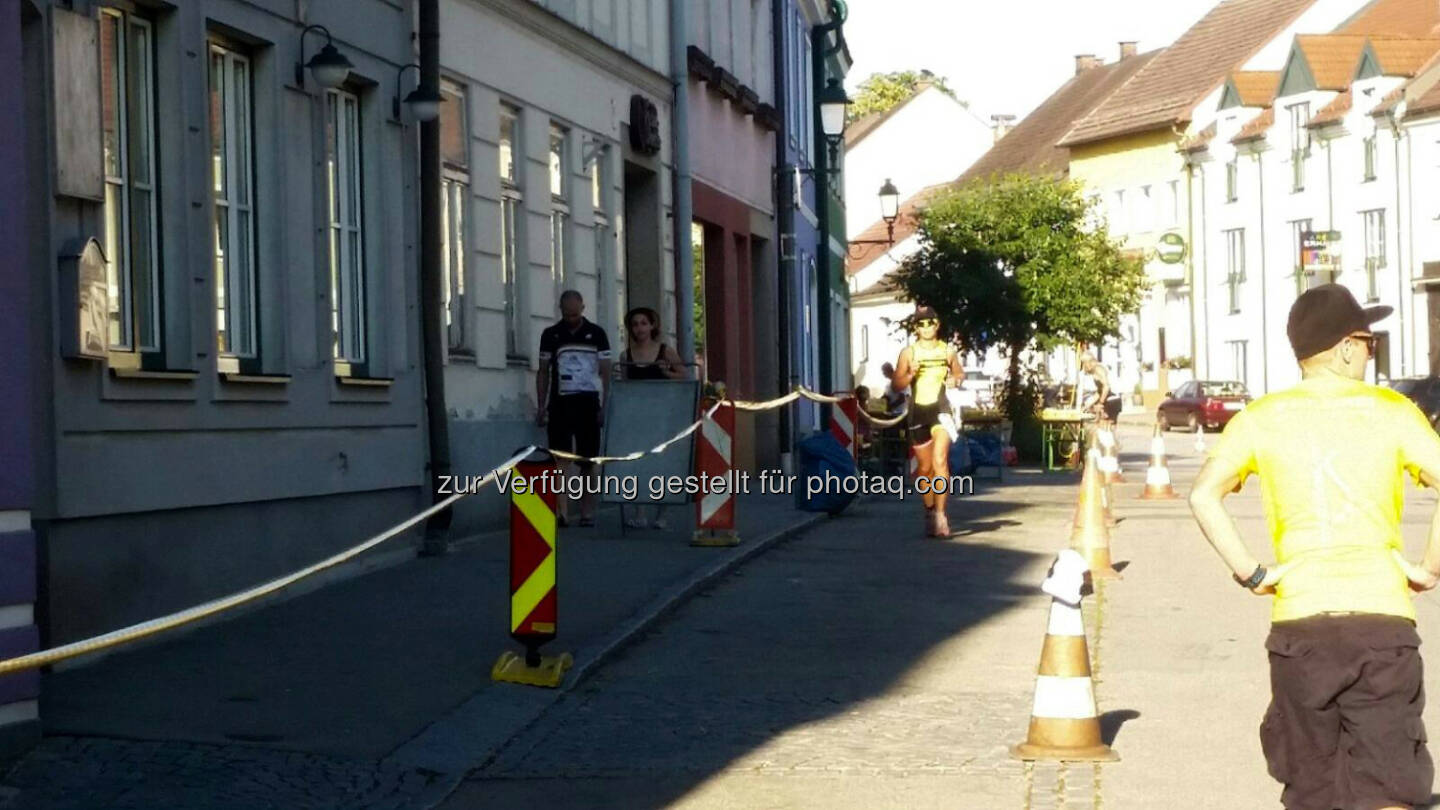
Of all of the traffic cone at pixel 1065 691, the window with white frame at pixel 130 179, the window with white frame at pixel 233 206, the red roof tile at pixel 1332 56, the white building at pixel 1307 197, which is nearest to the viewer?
the traffic cone at pixel 1065 691

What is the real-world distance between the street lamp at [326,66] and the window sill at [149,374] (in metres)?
2.46

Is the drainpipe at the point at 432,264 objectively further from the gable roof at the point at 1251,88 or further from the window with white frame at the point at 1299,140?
the gable roof at the point at 1251,88

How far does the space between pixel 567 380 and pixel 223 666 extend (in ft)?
25.0

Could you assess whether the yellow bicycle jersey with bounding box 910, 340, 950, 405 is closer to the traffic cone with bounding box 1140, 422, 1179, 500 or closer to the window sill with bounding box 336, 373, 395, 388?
the window sill with bounding box 336, 373, 395, 388

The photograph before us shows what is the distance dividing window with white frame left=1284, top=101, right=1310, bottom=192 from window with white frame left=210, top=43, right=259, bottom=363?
56.5 meters

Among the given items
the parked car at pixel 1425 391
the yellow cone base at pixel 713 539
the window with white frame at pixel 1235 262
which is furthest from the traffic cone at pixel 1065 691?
the window with white frame at pixel 1235 262

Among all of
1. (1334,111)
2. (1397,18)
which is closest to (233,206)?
(1334,111)

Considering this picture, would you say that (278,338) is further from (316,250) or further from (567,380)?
(567,380)

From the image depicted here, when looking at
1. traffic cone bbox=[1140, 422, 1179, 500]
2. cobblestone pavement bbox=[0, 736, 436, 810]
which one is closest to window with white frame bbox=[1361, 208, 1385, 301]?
traffic cone bbox=[1140, 422, 1179, 500]

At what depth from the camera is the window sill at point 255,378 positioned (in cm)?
1257

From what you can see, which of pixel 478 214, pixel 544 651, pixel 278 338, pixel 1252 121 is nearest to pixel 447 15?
pixel 478 214

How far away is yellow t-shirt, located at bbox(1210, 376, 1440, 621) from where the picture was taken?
5.68m

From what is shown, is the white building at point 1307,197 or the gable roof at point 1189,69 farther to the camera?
the gable roof at point 1189,69

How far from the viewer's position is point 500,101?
735 inches
